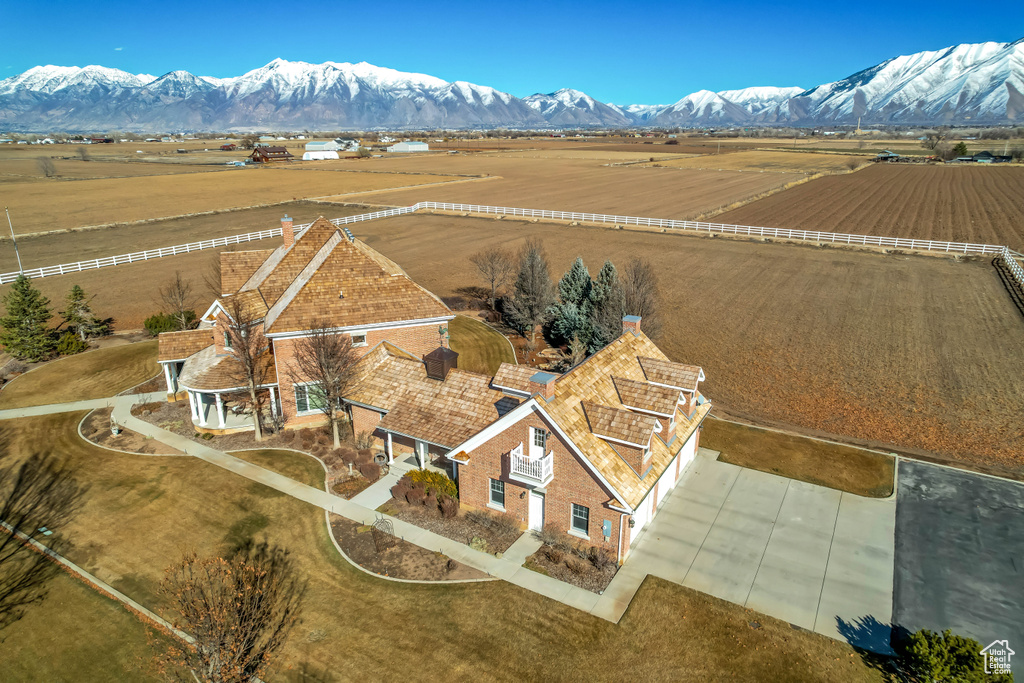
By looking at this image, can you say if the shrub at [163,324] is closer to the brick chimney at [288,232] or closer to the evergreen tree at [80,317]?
the evergreen tree at [80,317]

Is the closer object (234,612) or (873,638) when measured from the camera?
(234,612)

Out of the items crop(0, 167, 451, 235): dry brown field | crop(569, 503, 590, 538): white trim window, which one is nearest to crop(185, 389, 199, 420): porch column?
crop(569, 503, 590, 538): white trim window

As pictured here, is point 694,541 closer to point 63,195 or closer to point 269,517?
point 269,517

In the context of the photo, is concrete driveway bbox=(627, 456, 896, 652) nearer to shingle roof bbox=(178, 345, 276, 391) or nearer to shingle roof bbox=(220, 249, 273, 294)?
shingle roof bbox=(178, 345, 276, 391)

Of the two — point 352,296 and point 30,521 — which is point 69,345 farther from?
point 352,296

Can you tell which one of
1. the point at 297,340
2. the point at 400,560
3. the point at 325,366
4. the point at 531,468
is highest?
the point at 297,340

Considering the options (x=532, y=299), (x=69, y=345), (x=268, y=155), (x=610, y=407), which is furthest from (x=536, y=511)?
(x=268, y=155)
